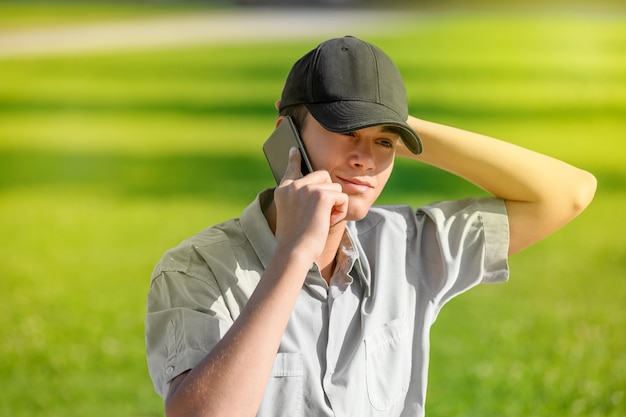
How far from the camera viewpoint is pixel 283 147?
265 centimetres

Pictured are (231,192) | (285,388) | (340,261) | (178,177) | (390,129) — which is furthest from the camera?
(178,177)

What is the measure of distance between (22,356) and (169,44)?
13005 millimetres

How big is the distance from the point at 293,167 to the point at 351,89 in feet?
0.77

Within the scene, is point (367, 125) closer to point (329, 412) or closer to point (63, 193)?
point (329, 412)

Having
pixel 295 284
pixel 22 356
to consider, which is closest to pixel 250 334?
pixel 295 284

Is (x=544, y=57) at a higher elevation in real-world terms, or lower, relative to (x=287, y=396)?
higher

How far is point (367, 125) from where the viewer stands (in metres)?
2.45

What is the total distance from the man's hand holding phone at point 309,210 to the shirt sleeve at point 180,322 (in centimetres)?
23

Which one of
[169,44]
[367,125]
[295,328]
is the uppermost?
[169,44]

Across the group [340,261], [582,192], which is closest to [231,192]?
[582,192]

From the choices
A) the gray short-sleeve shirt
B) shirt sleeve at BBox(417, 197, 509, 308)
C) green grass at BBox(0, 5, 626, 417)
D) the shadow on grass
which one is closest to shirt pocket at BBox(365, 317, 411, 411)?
the gray short-sleeve shirt

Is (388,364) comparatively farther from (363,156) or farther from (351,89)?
(351,89)

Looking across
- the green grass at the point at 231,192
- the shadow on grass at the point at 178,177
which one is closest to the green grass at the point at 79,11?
the green grass at the point at 231,192

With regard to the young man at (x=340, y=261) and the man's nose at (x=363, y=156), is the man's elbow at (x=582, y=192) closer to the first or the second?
the young man at (x=340, y=261)
